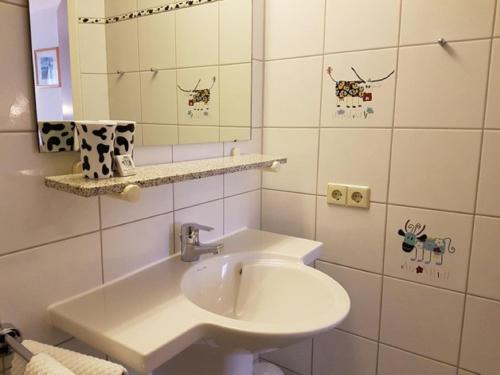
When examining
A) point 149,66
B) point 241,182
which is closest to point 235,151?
point 241,182

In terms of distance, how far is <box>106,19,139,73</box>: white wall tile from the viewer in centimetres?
103

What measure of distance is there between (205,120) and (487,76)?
0.89m

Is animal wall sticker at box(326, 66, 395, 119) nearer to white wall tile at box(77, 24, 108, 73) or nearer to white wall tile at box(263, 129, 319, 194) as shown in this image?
white wall tile at box(263, 129, 319, 194)

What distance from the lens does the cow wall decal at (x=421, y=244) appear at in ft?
4.01

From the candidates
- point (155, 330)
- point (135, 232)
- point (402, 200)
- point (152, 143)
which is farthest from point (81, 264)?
point (402, 200)

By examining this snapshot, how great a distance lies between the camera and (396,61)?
123cm

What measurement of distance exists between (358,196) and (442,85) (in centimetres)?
44

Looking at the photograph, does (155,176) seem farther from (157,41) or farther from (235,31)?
(235,31)

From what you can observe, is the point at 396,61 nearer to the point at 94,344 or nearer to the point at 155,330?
the point at 155,330

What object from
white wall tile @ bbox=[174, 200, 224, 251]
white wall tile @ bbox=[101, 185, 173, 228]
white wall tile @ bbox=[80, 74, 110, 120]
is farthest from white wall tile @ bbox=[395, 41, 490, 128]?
white wall tile @ bbox=[80, 74, 110, 120]

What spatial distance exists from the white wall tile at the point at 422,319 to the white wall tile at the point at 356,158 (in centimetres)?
33

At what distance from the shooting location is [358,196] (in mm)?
1359

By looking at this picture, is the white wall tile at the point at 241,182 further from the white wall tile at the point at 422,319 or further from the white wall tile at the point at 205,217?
the white wall tile at the point at 422,319

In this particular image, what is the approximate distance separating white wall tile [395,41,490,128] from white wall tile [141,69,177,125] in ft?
2.42
